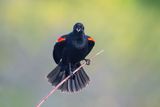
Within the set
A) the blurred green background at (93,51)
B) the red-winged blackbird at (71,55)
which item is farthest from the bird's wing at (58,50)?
the blurred green background at (93,51)

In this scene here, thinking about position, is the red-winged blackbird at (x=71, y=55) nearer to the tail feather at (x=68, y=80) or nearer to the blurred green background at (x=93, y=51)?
the tail feather at (x=68, y=80)

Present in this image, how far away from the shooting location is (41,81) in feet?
19.8

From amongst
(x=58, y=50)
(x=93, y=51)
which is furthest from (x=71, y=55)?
(x=93, y=51)

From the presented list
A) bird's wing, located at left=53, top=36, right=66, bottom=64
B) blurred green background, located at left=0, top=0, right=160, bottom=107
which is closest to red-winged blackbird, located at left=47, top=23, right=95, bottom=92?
bird's wing, located at left=53, top=36, right=66, bottom=64

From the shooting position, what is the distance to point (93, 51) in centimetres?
648

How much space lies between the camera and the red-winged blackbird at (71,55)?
414 centimetres

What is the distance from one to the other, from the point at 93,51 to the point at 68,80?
2219mm

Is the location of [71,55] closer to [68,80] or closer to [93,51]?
[68,80]

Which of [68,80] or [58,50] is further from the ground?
[58,50]

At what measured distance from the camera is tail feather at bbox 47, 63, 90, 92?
165 inches

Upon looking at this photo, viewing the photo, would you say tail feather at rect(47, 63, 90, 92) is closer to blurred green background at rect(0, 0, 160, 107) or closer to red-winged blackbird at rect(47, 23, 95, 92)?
red-winged blackbird at rect(47, 23, 95, 92)

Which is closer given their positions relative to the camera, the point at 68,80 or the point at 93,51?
the point at 68,80

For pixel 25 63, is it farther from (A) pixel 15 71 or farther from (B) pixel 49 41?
(B) pixel 49 41

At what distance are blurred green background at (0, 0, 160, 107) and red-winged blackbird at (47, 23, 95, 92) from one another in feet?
3.62
